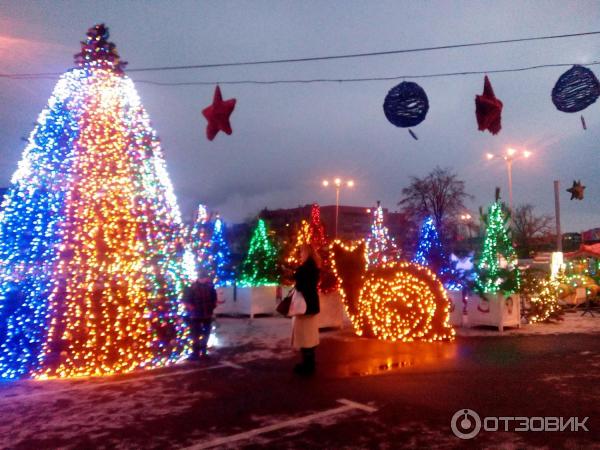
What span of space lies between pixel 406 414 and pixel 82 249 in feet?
18.5

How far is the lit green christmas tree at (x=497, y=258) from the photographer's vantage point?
12.0 metres

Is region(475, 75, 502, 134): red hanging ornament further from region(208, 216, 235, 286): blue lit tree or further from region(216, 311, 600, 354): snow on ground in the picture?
region(208, 216, 235, 286): blue lit tree

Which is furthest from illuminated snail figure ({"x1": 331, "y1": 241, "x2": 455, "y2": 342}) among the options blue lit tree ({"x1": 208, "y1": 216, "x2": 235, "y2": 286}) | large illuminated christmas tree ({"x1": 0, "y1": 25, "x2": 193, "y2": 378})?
blue lit tree ({"x1": 208, "y1": 216, "x2": 235, "y2": 286})

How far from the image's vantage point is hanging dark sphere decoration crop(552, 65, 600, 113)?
7.21 meters

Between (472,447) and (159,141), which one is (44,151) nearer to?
(159,141)

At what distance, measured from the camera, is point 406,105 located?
25.1 ft

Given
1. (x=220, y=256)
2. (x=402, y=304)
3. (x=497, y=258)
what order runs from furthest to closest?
(x=220, y=256) → (x=497, y=258) → (x=402, y=304)

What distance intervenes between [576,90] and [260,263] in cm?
1134

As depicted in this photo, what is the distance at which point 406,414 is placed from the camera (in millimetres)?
5336

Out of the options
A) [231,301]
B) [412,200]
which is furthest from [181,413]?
[412,200]

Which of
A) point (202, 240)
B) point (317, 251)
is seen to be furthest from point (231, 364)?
point (202, 240)

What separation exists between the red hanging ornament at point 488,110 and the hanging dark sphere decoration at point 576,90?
878 millimetres

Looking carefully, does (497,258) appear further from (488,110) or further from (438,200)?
(438,200)

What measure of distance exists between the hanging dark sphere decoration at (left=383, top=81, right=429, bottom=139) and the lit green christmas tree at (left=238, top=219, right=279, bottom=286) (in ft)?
30.4
